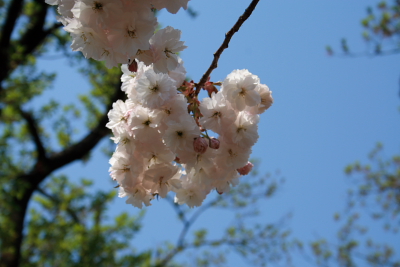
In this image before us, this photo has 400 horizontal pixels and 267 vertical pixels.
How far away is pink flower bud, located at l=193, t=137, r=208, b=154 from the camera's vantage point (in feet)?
4.03

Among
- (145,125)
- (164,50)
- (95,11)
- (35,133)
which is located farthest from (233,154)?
(35,133)

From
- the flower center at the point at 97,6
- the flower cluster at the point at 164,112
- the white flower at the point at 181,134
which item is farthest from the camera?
the white flower at the point at 181,134

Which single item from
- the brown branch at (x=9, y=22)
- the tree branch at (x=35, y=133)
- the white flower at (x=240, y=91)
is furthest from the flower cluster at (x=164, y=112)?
the tree branch at (x=35, y=133)

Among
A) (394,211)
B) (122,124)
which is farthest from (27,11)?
(394,211)

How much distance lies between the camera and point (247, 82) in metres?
1.29

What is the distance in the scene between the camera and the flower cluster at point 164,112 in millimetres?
1085

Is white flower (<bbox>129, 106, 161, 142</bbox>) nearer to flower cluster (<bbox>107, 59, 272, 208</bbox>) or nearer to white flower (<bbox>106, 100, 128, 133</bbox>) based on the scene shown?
flower cluster (<bbox>107, 59, 272, 208</bbox>)

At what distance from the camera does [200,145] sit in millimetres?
1229

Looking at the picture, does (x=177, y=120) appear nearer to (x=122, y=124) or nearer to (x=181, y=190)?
(x=122, y=124)

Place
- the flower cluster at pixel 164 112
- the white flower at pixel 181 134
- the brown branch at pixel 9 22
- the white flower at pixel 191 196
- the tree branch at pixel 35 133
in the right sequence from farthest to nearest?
the tree branch at pixel 35 133, the brown branch at pixel 9 22, the white flower at pixel 191 196, the white flower at pixel 181 134, the flower cluster at pixel 164 112

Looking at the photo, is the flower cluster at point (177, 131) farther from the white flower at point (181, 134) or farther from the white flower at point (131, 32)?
the white flower at point (131, 32)

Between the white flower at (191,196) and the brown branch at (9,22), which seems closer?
the white flower at (191,196)

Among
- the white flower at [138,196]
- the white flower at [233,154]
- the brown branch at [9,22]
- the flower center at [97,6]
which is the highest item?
the brown branch at [9,22]

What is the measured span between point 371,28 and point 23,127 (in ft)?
21.3
